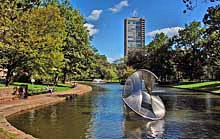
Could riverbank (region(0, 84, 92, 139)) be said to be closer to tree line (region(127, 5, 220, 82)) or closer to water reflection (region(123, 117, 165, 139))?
water reflection (region(123, 117, 165, 139))

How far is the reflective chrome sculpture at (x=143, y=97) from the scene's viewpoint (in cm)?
2184

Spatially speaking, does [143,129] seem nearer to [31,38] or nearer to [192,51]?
[31,38]

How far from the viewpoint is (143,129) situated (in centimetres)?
1822

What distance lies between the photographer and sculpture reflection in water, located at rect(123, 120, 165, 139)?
16.4 metres

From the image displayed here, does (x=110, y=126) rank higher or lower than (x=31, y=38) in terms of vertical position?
lower

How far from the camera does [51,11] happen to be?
40.8 metres

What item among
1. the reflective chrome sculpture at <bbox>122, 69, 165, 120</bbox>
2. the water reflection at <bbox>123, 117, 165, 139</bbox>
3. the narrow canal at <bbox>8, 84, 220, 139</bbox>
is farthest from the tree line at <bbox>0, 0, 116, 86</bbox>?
the water reflection at <bbox>123, 117, 165, 139</bbox>

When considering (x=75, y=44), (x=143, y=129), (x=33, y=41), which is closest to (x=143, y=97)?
(x=143, y=129)

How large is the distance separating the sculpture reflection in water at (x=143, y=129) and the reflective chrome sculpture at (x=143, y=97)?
0.93m

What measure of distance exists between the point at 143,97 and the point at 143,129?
424 centimetres

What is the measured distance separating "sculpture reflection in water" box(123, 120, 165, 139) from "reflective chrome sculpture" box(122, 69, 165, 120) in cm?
93

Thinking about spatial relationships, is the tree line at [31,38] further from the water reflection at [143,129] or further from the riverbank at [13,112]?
the water reflection at [143,129]

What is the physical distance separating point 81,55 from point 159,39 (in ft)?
177

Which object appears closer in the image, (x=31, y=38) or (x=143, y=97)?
(x=143, y=97)
